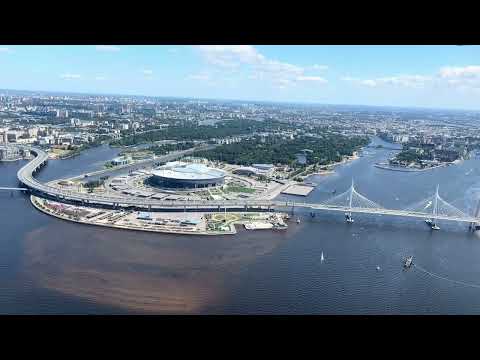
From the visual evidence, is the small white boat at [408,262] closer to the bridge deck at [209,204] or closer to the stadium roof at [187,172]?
the bridge deck at [209,204]

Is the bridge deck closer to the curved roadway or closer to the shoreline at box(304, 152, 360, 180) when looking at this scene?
the curved roadway

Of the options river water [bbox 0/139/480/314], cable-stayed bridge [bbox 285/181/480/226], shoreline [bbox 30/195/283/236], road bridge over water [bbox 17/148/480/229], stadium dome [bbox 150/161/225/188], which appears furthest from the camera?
stadium dome [bbox 150/161/225/188]

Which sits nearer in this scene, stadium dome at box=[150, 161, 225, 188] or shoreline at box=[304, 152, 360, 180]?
stadium dome at box=[150, 161, 225, 188]

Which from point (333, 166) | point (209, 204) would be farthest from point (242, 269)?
point (333, 166)

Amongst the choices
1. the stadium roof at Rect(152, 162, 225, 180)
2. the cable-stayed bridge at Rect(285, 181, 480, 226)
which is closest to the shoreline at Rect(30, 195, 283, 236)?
the cable-stayed bridge at Rect(285, 181, 480, 226)
